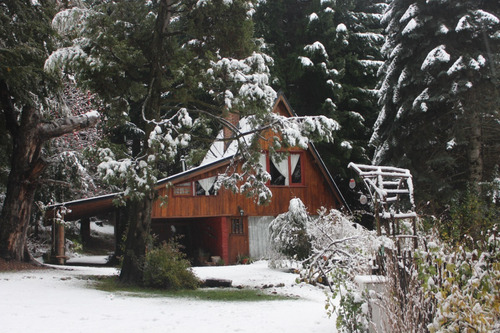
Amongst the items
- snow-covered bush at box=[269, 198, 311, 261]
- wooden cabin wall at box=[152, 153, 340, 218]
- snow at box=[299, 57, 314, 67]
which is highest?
snow at box=[299, 57, 314, 67]

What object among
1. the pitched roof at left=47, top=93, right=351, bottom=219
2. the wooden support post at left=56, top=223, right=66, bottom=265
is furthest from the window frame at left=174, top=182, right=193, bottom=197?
the wooden support post at left=56, top=223, right=66, bottom=265

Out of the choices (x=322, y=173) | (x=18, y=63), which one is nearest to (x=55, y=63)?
(x=18, y=63)

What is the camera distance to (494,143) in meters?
18.0

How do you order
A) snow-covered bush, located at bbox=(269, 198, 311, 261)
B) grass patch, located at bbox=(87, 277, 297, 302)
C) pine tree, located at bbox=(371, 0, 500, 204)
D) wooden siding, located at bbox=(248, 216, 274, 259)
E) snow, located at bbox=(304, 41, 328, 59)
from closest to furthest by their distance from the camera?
1. grass patch, located at bbox=(87, 277, 297, 302)
2. snow-covered bush, located at bbox=(269, 198, 311, 261)
3. pine tree, located at bbox=(371, 0, 500, 204)
4. wooden siding, located at bbox=(248, 216, 274, 259)
5. snow, located at bbox=(304, 41, 328, 59)

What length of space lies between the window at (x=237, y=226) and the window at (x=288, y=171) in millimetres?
2185

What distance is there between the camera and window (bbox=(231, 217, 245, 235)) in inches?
847

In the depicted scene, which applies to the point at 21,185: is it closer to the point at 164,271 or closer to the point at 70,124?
the point at 70,124

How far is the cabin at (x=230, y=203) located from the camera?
20.0 meters

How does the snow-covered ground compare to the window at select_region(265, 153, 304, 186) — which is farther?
Result: the window at select_region(265, 153, 304, 186)

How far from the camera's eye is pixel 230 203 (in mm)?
21156

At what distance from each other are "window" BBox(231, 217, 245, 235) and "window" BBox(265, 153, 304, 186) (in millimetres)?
2185

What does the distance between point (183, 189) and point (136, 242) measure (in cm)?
799

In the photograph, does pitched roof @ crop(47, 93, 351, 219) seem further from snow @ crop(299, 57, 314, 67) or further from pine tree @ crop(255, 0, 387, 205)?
snow @ crop(299, 57, 314, 67)

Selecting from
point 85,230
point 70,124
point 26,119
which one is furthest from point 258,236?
point 85,230
